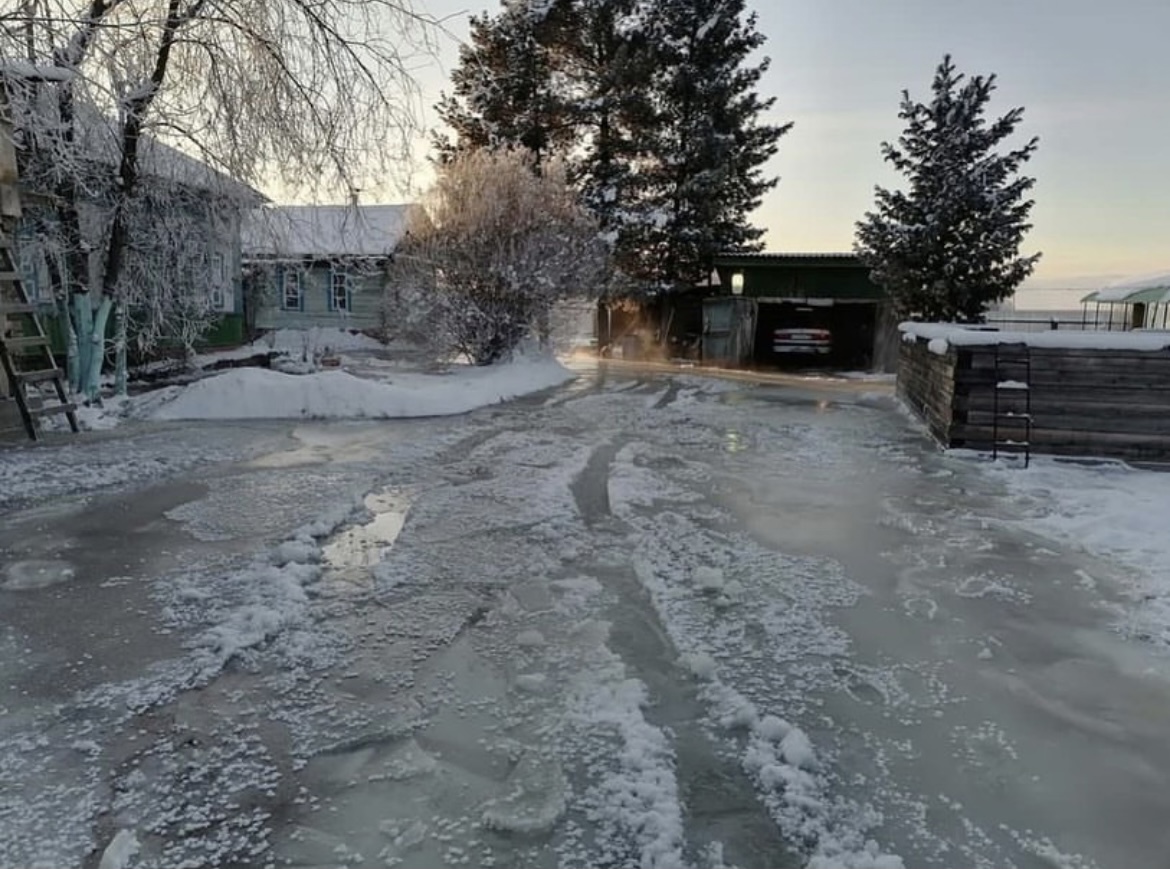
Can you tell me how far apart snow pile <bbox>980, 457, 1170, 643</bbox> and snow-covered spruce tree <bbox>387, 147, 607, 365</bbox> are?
949 centimetres

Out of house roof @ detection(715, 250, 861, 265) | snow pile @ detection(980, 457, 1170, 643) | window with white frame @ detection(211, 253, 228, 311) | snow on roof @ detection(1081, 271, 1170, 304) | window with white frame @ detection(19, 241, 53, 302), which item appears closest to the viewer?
snow pile @ detection(980, 457, 1170, 643)

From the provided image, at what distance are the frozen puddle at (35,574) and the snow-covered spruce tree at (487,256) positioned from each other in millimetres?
10833

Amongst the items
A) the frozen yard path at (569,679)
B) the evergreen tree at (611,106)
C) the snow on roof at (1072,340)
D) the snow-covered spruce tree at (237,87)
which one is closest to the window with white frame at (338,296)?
the evergreen tree at (611,106)

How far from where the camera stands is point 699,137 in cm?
2259

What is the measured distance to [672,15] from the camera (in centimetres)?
2294

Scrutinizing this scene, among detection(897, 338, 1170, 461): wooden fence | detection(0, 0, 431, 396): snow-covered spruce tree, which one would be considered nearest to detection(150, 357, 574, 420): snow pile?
detection(0, 0, 431, 396): snow-covered spruce tree

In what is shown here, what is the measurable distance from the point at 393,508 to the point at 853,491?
3.67m

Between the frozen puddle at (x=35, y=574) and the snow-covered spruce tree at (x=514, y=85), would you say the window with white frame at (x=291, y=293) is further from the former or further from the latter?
the frozen puddle at (x=35, y=574)

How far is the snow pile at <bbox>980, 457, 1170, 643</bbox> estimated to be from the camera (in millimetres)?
4445

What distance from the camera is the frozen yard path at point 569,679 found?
2.39 m

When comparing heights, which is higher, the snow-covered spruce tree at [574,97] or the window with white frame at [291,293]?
the snow-covered spruce tree at [574,97]

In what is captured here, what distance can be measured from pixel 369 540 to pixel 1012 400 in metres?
6.51

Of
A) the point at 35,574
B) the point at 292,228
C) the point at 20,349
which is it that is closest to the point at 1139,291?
the point at 292,228

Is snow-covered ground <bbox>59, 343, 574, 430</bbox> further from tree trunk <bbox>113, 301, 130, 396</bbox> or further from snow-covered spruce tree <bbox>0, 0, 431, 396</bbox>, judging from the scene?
snow-covered spruce tree <bbox>0, 0, 431, 396</bbox>
